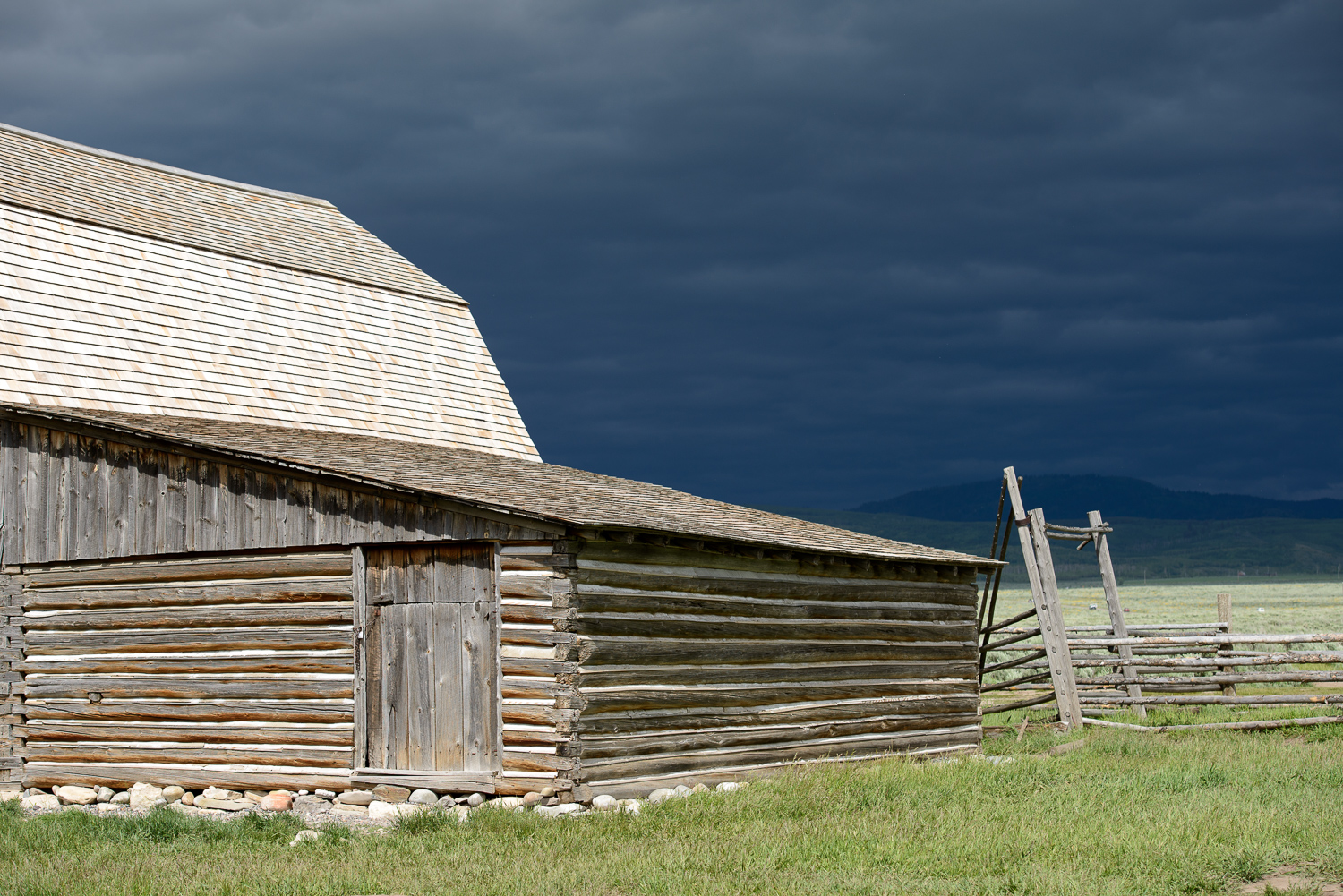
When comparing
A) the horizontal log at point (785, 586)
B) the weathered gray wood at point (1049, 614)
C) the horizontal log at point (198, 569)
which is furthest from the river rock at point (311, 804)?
the weathered gray wood at point (1049, 614)

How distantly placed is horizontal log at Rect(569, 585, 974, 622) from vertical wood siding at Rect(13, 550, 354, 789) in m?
2.67

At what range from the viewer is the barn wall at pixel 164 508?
1313 cm

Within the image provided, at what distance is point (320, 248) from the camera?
24.8 m

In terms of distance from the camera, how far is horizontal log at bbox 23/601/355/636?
44.7 ft

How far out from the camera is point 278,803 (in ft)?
43.9

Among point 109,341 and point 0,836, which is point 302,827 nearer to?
point 0,836

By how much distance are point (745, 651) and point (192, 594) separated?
20.2ft

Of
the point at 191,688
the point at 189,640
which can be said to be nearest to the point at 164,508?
the point at 189,640

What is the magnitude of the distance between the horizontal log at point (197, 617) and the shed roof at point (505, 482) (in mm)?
1553

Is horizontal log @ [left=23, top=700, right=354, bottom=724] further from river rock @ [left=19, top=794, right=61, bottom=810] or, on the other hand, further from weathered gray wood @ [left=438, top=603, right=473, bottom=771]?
weathered gray wood @ [left=438, top=603, right=473, bottom=771]

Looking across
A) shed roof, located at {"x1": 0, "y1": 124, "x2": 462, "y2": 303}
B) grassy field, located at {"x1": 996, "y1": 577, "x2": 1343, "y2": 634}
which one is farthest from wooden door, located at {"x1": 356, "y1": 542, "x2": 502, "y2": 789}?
grassy field, located at {"x1": 996, "y1": 577, "x2": 1343, "y2": 634}

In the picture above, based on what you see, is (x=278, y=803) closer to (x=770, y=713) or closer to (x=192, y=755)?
(x=192, y=755)

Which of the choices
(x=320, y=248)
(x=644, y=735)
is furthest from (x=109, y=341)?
(x=644, y=735)

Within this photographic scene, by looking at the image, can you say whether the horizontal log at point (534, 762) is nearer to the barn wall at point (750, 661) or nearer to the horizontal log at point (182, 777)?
the barn wall at point (750, 661)
